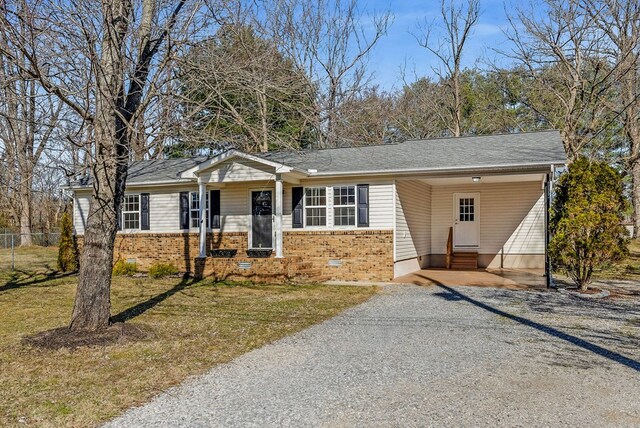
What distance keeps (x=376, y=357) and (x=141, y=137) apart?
4666mm

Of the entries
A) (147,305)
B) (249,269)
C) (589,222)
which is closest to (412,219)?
(249,269)

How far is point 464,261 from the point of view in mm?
17000

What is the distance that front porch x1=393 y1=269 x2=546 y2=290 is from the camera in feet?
42.6

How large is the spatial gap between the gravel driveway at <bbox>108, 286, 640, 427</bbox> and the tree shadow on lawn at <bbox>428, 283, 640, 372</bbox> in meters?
0.02

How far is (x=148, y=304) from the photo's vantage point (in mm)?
10609

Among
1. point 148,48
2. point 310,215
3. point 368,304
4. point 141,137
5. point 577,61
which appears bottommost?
point 368,304

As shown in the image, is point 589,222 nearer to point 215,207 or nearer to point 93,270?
point 93,270

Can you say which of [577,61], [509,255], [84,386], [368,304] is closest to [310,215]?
[368,304]

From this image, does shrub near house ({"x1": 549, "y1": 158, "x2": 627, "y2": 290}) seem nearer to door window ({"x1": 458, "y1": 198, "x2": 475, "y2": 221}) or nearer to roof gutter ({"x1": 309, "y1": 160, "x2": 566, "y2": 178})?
roof gutter ({"x1": 309, "y1": 160, "x2": 566, "y2": 178})

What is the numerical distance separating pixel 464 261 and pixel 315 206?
528 centimetres

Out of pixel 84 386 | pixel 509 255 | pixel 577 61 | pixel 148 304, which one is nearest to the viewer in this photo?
pixel 84 386

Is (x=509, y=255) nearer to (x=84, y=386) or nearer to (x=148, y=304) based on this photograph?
(x=148, y=304)

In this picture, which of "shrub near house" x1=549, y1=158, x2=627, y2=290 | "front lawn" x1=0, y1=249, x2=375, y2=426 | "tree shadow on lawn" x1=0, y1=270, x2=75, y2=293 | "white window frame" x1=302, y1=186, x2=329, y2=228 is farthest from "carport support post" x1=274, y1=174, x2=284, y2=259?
"shrub near house" x1=549, y1=158, x2=627, y2=290

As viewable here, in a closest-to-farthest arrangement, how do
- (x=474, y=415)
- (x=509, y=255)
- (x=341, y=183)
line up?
(x=474, y=415)
(x=341, y=183)
(x=509, y=255)
